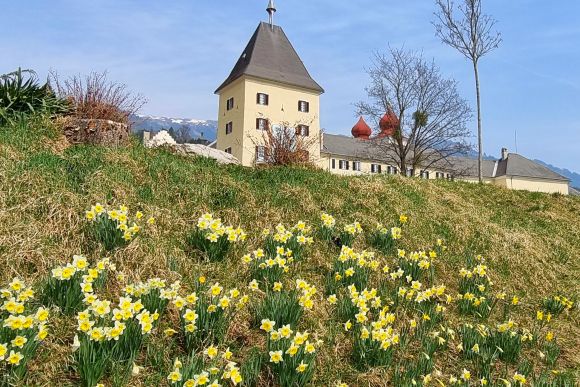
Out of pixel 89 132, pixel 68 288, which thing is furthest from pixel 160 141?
pixel 68 288

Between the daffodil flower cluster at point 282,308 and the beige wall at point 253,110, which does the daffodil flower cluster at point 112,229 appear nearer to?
the daffodil flower cluster at point 282,308

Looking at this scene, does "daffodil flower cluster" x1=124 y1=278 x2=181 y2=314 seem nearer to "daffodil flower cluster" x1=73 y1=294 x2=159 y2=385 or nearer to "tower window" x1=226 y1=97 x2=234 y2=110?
"daffodil flower cluster" x1=73 y1=294 x2=159 y2=385

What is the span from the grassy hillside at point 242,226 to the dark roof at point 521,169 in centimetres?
6022

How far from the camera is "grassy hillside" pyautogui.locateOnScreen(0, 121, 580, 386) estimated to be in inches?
141

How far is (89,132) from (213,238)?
15.5 ft

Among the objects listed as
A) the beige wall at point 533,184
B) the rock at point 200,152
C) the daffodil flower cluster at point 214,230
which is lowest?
the daffodil flower cluster at point 214,230

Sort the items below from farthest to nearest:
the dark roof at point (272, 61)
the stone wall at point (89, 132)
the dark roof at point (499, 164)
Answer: the dark roof at point (499, 164)
the dark roof at point (272, 61)
the stone wall at point (89, 132)

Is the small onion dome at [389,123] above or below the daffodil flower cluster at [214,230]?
above

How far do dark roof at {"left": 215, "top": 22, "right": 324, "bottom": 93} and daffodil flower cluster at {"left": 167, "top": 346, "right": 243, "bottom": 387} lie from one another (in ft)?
126

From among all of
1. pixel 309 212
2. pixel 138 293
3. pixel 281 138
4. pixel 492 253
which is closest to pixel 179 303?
Answer: pixel 138 293

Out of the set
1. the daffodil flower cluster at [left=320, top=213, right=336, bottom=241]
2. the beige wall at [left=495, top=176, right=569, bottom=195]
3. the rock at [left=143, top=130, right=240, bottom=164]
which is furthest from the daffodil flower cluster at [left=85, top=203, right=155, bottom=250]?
the beige wall at [left=495, top=176, right=569, bottom=195]

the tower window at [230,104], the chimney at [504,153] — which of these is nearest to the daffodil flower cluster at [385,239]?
the tower window at [230,104]

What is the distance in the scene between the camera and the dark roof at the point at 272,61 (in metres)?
40.9

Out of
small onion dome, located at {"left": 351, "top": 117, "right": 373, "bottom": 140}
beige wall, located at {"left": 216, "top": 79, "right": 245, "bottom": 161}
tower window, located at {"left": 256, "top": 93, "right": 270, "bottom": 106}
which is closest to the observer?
beige wall, located at {"left": 216, "top": 79, "right": 245, "bottom": 161}
